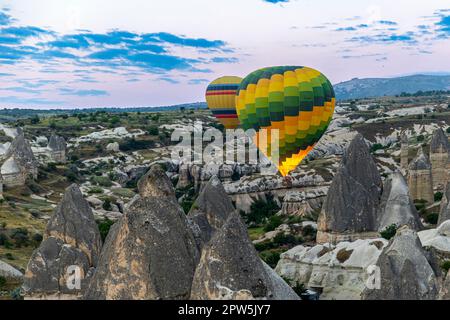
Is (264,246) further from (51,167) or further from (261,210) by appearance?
(51,167)

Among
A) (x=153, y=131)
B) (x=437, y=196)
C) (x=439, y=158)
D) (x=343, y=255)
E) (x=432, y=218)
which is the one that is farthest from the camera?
(x=153, y=131)

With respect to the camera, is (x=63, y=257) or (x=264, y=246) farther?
(x=264, y=246)

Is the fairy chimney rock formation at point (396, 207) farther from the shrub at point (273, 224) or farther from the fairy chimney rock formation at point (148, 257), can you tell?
the fairy chimney rock formation at point (148, 257)

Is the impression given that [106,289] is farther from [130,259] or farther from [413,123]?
[413,123]

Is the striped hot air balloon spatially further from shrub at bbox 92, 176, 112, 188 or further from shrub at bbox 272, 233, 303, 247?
shrub at bbox 272, 233, 303, 247

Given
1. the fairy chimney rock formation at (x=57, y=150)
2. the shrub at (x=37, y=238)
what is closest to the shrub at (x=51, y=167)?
the fairy chimney rock formation at (x=57, y=150)

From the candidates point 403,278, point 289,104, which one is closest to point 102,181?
point 289,104
